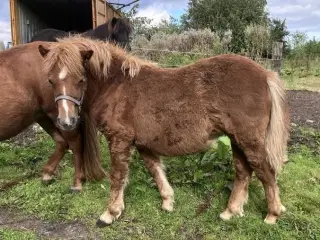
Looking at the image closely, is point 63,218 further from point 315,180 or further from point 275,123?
point 315,180

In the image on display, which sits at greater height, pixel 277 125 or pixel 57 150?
pixel 277 125

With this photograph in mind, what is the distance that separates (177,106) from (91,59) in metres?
0.94

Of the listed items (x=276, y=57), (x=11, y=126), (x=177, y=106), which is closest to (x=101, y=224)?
(x=177, y=106)

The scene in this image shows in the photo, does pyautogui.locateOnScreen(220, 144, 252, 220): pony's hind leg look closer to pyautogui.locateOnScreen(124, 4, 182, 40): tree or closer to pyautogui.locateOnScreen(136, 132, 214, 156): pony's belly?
pyautogui.locateOnScreen(136, 132, 214, 156): pony's belly

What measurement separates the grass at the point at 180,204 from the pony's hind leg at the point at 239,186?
3.6 inches

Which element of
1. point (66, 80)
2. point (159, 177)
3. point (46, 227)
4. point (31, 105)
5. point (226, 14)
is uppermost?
point (226, 14)

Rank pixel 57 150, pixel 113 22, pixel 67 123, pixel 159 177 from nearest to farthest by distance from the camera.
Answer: pixel 67 123 → pixel 159 177 → pixel 57 150 → pixel 113 22

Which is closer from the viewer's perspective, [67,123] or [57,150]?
[67,123]

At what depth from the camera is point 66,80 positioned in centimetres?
329

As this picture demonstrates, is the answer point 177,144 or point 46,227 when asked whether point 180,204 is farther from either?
point 46,227

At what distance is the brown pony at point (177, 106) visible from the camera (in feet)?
10.9

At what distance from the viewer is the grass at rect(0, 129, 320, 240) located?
3.52 metres

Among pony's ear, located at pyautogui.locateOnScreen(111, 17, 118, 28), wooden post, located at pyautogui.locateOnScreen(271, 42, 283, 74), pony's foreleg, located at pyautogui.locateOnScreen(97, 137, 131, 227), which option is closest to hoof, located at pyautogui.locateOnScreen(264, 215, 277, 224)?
pony's foreleg, located at pyautogui.locateOnScreen(97, 137, 131, 227)

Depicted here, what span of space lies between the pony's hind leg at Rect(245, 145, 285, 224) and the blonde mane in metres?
1.40
